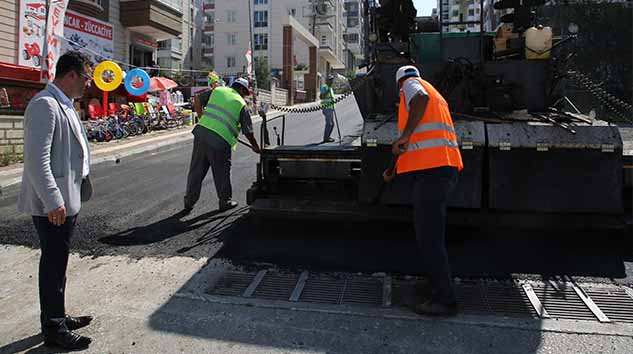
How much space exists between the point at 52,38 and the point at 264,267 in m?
9.04

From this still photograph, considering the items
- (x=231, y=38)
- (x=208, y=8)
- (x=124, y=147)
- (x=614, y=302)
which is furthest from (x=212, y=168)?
(x=208, y=8)

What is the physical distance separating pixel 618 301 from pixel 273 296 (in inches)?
102

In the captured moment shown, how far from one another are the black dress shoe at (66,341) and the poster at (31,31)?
12.2 metres

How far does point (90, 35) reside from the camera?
17.7m

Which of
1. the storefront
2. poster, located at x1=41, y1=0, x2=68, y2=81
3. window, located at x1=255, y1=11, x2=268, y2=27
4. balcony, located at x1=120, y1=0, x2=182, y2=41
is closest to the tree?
window, located at x1=255, y1=11, x2=268, y2=27

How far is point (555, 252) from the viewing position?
4.62m

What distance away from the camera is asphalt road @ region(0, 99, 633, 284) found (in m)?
4.33

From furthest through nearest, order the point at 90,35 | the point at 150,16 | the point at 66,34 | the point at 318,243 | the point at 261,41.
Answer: the point at 261,41, the point at 150,16, the point at 90,35, the point at 66,34, the point at 318,243

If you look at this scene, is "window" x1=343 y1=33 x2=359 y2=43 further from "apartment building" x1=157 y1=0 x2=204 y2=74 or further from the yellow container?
the yellow container

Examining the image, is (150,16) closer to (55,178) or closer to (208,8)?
(55,178)

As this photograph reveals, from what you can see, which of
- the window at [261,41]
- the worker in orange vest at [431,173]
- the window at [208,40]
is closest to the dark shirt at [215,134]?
the worker in orange vest at [431,173]

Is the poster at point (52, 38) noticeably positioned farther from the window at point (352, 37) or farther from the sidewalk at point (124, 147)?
the window at point (352, 37)

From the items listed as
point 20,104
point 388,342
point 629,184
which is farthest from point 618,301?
point 20,104

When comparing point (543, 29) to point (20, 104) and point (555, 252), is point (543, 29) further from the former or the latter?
point (20, 104)
